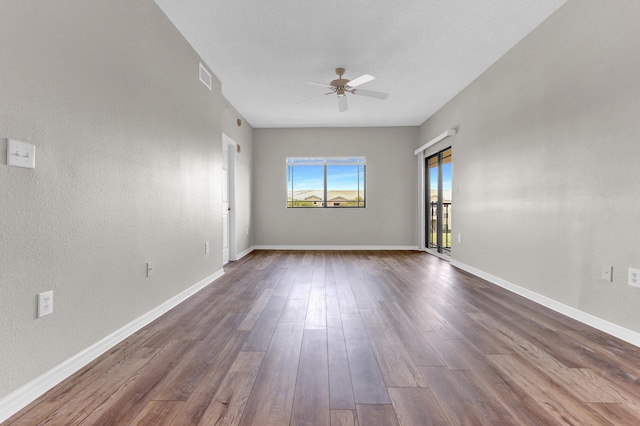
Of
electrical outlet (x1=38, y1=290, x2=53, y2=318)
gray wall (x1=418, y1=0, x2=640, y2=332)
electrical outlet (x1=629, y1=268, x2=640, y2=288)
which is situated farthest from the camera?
gray wall (x1=418, y1=0, x2=640, y2=332)

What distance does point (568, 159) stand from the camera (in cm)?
263

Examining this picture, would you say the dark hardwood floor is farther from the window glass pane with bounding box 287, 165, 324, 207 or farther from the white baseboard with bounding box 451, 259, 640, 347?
the window glass pane with bounding box 287, 165, 324, 207

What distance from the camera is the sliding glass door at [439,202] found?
5684mm

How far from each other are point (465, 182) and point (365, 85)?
2036 millimetres

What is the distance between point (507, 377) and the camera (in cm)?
162

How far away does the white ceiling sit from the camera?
8.77ft

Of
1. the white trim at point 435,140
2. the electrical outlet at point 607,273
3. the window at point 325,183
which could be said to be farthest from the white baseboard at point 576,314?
the window at point 325,183

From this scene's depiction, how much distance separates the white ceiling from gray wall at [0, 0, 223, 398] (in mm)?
551

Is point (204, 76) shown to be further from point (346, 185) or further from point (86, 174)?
point (346, 185)

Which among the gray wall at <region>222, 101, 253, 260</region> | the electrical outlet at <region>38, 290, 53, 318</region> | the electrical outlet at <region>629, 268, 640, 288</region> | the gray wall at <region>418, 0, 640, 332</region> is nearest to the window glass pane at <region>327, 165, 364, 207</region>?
the gray wall at <region>222, 101, 253, 260</region>

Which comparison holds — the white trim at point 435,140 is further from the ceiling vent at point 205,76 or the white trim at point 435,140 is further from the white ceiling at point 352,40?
the ceiling vent at point 205,76

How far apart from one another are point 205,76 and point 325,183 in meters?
3.71

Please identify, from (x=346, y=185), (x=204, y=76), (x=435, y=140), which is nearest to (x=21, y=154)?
(x=204, y=76)

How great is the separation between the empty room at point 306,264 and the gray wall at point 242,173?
32cm
